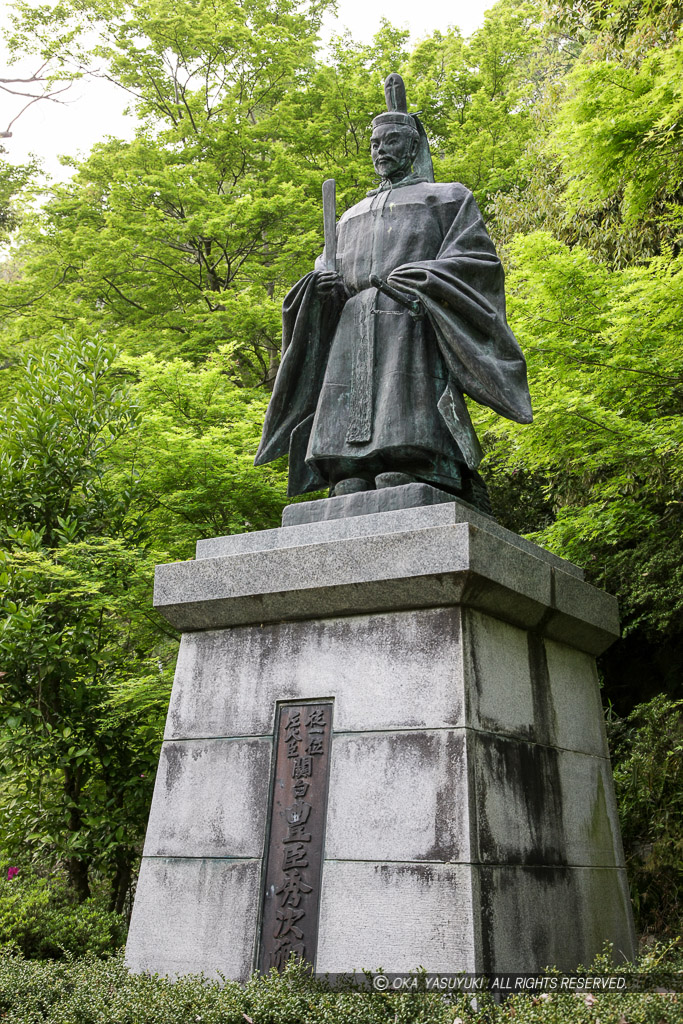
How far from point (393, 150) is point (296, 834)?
12.5 feet

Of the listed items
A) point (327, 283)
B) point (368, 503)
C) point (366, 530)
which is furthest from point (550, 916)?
point (327, 283)

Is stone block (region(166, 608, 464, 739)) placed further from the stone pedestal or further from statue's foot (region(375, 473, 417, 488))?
statue's foot (region(375, 473, 417, 488))

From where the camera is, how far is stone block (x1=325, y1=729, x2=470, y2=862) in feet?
12.1

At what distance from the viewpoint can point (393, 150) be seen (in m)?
5.41

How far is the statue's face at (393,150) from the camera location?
212 inches

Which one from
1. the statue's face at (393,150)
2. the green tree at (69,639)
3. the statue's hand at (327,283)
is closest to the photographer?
the statue's hand at (327,283)

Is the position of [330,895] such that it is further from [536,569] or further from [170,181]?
[170,181]

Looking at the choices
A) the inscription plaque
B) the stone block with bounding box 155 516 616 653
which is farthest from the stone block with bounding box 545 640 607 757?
the inscription plaque

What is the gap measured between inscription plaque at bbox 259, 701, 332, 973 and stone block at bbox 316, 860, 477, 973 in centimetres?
10

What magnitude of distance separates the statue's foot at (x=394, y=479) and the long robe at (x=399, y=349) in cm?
15

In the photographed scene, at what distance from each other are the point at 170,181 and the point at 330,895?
12.2 meters

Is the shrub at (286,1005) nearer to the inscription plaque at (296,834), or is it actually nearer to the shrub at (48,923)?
the inscription plaque at (296,834)

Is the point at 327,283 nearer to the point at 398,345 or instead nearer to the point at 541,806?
the point at 398,345

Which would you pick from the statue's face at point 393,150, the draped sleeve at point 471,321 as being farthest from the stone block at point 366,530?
the statue's face at point 393,150
